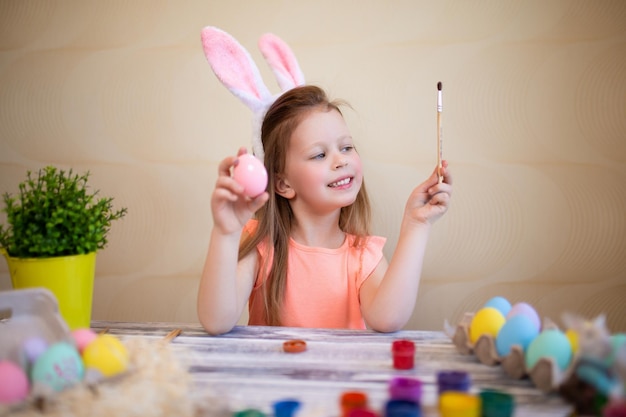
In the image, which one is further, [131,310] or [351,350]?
[131,310]

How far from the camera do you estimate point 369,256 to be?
1411 millimetres

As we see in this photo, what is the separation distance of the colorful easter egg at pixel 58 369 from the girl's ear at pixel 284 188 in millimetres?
767

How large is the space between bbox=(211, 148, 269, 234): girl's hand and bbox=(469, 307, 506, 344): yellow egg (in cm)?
43

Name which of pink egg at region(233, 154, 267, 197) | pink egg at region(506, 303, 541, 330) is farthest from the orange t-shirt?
pink egg at region(506, 303, 541, 330)

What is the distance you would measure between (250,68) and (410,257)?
566 millimetres

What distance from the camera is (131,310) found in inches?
64.2

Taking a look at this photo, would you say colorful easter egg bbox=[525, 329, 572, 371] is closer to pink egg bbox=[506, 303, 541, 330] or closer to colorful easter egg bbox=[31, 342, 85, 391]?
pink egg bbox=[506, 303, 541, 330]

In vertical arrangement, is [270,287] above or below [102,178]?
below

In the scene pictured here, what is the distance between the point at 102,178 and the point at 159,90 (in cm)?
30

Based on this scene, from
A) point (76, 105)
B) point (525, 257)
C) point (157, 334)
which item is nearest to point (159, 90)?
point (76, 105)

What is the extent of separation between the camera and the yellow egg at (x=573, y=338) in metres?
0.74

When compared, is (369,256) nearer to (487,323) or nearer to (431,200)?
(431,200)

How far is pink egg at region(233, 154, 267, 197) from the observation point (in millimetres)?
1012

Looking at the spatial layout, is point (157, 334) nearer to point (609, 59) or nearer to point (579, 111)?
point (579, 111)
